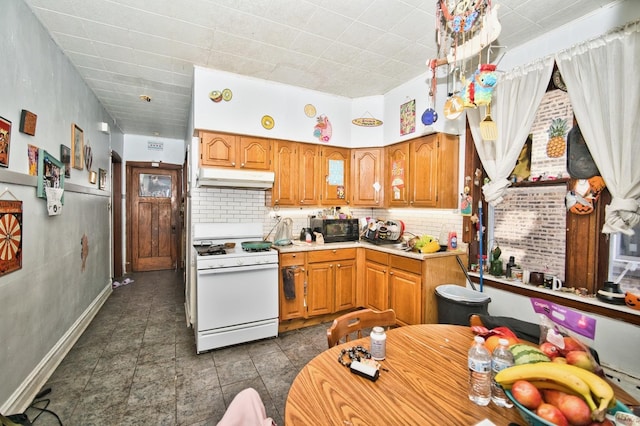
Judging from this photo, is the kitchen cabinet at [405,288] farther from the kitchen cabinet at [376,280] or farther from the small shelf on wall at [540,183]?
the small shelf on wall at [540,183]

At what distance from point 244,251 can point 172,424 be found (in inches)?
61.4

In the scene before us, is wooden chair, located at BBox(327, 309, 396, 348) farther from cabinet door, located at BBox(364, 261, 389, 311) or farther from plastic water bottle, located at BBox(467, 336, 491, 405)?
cabinet door, located at BBox(364, 261, 389, 311)

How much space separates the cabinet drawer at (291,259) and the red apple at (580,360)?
8.39 feet

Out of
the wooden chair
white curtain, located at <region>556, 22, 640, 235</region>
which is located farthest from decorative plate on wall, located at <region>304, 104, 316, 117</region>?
the wooden chair

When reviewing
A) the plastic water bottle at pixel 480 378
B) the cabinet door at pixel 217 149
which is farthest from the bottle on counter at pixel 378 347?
the cabinet door at pixel 217 149

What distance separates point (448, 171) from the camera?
3.15m

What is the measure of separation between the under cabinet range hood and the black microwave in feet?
2.66

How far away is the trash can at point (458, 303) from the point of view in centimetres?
251

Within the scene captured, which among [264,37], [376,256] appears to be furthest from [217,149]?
[376,256]

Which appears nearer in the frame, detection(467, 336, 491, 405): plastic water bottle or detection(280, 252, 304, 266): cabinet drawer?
detection(467, 336, 491, 405): plastic water bottle

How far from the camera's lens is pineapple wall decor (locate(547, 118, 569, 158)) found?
2.37m

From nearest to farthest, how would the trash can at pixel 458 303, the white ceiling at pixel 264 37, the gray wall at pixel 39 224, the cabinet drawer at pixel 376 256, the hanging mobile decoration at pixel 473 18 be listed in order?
the hanging mobile decoration at pixel 473 18
the gray wall at pixel 39 224
the white ceiling at pixel 264 37
the trash can at pixel 458 303
the cabinet drawer at pixel 376 256

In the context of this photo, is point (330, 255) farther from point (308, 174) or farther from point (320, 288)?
point (308, 174)

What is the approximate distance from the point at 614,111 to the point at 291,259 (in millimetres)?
2976
